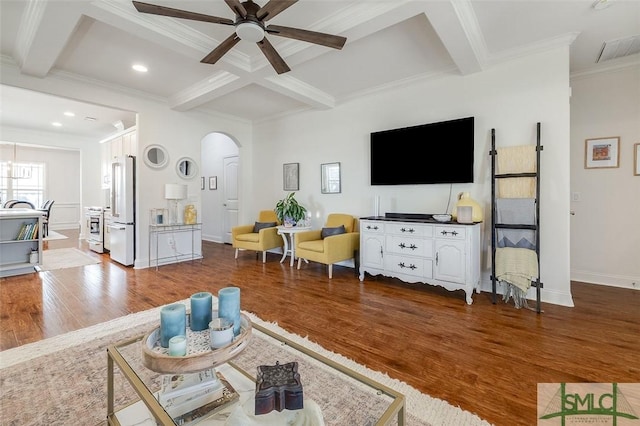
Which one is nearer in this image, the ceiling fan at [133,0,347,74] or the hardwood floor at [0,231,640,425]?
the hardwood floor at [0,231,640,425]

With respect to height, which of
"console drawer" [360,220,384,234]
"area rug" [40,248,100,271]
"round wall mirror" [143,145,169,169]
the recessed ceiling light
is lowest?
"area rug" [40,248,100,271]

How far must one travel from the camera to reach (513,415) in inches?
59.9

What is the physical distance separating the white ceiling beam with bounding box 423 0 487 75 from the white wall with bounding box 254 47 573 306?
0.43m

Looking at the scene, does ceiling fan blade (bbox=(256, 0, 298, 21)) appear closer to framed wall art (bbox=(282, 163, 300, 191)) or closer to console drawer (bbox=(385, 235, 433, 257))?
console drawer (bbox=(385, 235, 433, 257))

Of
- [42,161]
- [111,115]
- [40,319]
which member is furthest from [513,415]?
[42,161]

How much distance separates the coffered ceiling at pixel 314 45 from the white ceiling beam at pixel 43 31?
1 cm

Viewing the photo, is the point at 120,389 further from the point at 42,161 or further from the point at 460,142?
the point at 42,161

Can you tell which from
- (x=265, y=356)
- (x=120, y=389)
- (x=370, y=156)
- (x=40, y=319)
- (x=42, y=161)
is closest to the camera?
(x=120, y=389)

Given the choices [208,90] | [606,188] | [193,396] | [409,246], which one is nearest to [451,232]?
[409,246]

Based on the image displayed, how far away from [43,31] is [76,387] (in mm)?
3092

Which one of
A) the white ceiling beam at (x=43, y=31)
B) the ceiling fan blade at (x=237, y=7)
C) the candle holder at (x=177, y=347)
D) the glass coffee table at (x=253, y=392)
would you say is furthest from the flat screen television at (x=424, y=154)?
the white ceiling beam at (x=43, y=31)

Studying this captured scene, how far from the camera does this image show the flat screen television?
3602 millimetres

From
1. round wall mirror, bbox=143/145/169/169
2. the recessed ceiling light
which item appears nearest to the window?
round wall mirror, bbox=143/145/169/169

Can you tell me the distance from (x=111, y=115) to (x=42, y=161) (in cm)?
560
